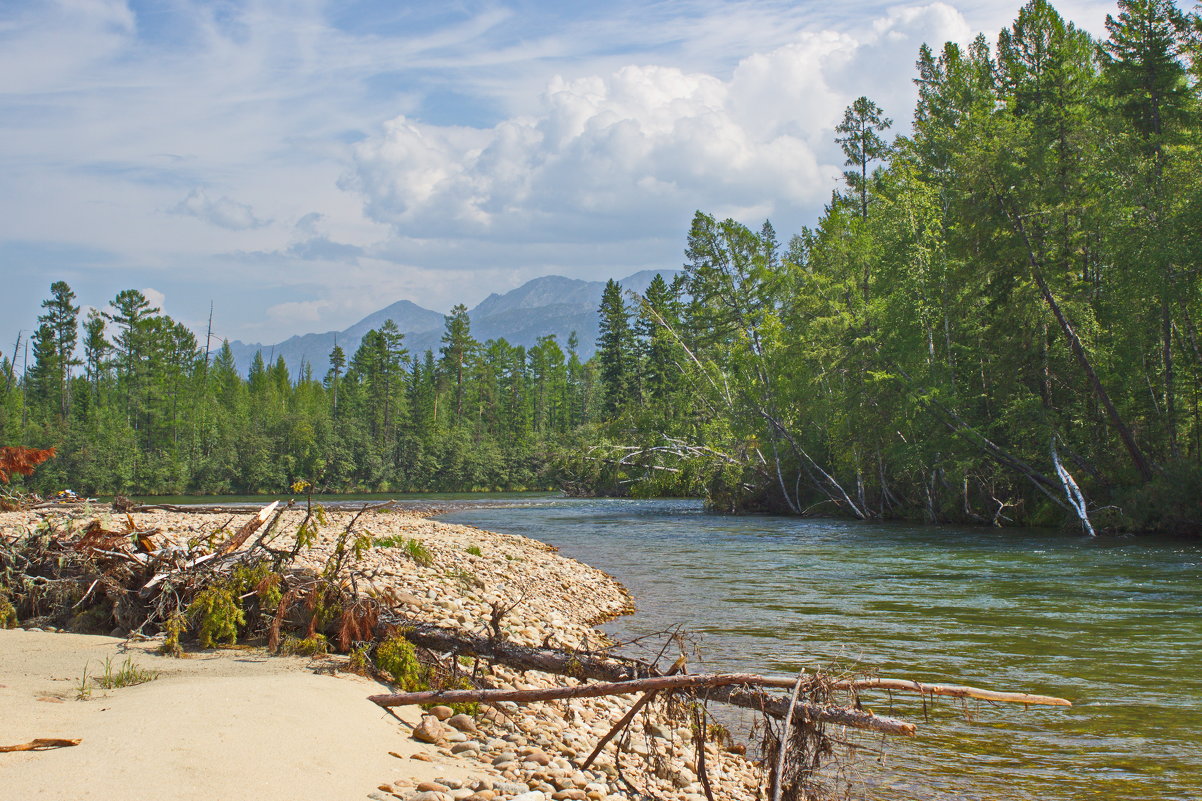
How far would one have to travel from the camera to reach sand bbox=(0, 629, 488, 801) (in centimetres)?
365

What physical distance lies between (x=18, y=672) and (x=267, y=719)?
234cm

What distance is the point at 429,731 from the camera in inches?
199

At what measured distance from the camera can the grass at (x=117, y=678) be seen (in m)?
5.38

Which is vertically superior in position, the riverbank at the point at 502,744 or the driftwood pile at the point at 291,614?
the driftwood pile at the point at 291,614

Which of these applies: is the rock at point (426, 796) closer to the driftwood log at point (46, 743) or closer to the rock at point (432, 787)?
the rock at point (432, 787)

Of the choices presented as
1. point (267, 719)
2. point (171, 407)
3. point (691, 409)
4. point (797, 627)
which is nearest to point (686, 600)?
point (797, 627)

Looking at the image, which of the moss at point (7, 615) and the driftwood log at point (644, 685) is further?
the moss at point (7, 615)

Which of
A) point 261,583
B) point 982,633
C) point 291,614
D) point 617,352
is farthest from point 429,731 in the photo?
point 617,352

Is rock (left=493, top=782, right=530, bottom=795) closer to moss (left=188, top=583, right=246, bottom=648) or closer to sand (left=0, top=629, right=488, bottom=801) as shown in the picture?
sand (left=0, top=629, right=488, bottom=801)

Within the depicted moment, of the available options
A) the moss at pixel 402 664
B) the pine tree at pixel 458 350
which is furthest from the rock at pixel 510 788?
the pine tree at pixel 458 350

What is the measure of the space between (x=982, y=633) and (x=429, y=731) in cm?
726

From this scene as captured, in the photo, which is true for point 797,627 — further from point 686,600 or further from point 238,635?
point 238,635

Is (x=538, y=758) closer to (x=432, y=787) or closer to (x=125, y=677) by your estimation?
(x=432, y=787)

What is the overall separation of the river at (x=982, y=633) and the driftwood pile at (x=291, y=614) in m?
0.70
